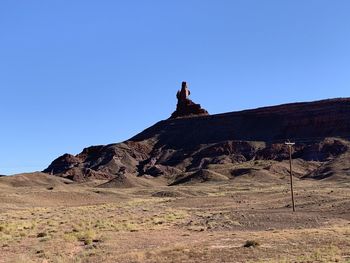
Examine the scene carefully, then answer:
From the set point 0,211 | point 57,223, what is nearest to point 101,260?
point 57,223

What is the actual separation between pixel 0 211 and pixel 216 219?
80.7ft

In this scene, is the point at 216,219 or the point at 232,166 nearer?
the point at 216,219

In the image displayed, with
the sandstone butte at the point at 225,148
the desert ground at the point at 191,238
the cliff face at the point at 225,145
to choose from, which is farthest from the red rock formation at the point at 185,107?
the desert ground at the point at 191,238

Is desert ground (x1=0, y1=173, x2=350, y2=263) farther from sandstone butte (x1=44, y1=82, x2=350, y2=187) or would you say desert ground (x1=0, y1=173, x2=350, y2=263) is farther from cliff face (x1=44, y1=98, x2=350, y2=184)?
cliff face (x1=44, y1=98, x2=350, y2=184)

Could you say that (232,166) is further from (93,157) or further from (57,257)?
(57,257)

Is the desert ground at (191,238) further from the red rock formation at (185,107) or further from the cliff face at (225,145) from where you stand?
the red rock formation at (185,107)

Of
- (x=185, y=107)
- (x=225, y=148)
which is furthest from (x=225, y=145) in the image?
(x=185, y=107)

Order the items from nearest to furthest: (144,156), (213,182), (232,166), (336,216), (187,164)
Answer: (336,216) < (213,182) < (232,166) < (187,164) < (144,156)

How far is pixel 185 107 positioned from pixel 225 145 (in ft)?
154

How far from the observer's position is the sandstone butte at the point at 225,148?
11800cm

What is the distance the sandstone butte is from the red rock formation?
745cm

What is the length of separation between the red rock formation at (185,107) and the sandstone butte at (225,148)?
745cm

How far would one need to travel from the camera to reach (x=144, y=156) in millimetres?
152125

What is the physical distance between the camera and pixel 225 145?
463 feet
